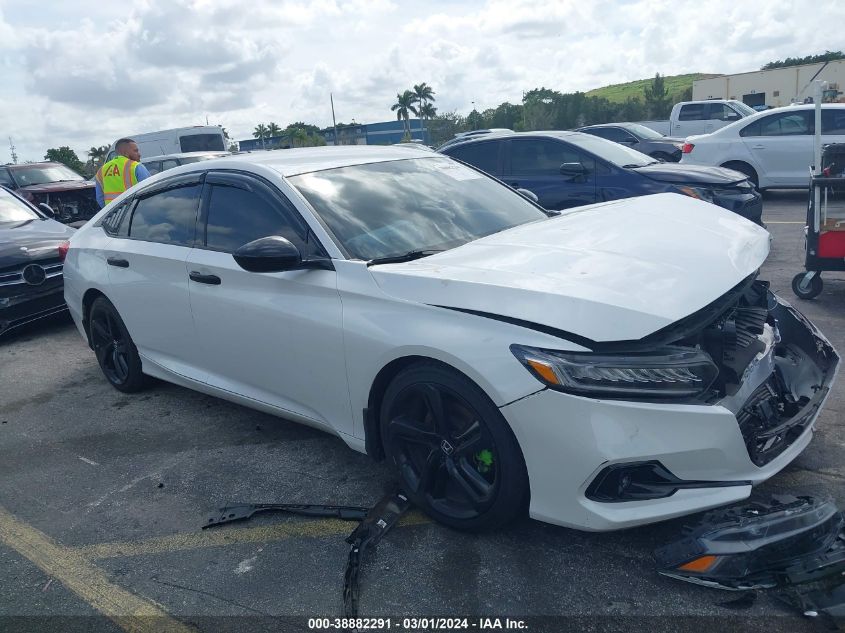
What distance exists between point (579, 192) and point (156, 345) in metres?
5.32

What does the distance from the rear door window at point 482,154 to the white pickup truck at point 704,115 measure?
48.9 feet

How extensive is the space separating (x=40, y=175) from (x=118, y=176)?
857cm

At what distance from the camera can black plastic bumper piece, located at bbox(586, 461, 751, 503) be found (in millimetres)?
2652

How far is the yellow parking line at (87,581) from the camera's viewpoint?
277 centimetres

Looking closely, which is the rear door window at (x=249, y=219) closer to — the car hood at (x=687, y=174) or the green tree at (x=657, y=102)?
the car hood at (x=687, y=174)

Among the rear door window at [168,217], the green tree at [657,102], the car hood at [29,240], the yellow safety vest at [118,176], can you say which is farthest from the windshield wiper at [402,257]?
the green tree at [657,102]

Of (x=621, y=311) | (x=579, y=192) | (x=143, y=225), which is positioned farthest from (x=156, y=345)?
(x=579, y=192)

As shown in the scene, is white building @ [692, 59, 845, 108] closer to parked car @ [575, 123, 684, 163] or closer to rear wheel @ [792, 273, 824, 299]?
parked car @ [575, 123, 684, 163]

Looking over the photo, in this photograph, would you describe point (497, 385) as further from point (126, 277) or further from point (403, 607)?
point (126, 277)

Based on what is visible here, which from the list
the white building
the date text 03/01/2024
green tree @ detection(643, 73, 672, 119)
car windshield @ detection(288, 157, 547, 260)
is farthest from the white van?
green tree @ detection(643, 73, 672, 119)

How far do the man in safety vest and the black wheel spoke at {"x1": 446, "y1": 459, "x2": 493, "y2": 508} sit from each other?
6.58 metres

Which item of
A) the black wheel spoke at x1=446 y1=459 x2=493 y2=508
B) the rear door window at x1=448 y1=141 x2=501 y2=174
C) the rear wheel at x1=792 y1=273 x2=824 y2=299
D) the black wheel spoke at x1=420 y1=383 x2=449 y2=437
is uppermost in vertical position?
the rear door window at x1=448 y1=141 x2=501 y2=174

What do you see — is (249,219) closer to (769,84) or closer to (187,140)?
(187,140)

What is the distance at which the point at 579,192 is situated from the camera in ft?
27.6
